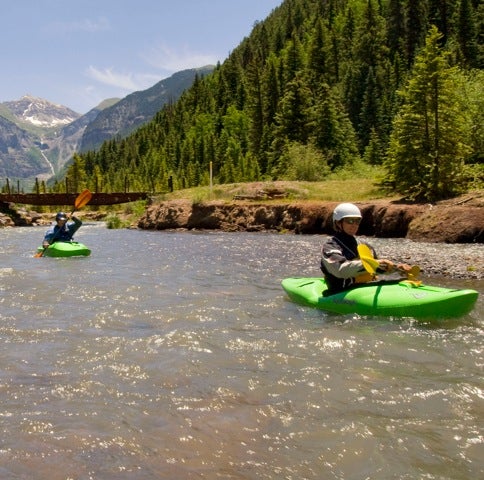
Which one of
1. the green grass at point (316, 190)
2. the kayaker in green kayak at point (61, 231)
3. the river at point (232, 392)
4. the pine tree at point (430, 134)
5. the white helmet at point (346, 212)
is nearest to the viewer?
the river at point (232, 392)

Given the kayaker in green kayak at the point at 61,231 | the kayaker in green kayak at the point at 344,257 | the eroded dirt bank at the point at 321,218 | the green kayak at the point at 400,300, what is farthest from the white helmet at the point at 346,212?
the eroded dirt bank at the point at 321,218

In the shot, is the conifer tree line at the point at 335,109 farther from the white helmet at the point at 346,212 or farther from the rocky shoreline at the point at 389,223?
the white helmet at the point at 346,212

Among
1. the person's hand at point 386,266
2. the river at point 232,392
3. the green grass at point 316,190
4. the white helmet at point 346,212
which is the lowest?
the river at point 232,392

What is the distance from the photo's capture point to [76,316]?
7.97 meters

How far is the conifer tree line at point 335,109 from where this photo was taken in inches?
950

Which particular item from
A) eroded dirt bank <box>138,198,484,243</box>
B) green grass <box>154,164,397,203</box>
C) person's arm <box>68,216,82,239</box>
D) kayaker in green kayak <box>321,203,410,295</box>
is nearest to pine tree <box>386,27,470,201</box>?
eroded dirt bank <box>138,198,484,243</box>

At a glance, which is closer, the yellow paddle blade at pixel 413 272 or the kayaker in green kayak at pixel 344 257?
the yellow paddle blade at pixel 413 272

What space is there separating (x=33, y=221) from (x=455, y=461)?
171 ft

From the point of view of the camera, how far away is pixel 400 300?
7.32 m

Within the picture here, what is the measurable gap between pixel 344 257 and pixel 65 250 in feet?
35.7

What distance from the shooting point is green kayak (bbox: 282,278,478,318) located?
23.1 feet

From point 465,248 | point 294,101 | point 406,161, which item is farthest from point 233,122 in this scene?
point 465,248

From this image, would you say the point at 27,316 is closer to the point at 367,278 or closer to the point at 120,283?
the point at 120,283

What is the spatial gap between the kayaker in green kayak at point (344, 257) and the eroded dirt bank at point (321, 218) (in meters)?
11.3
